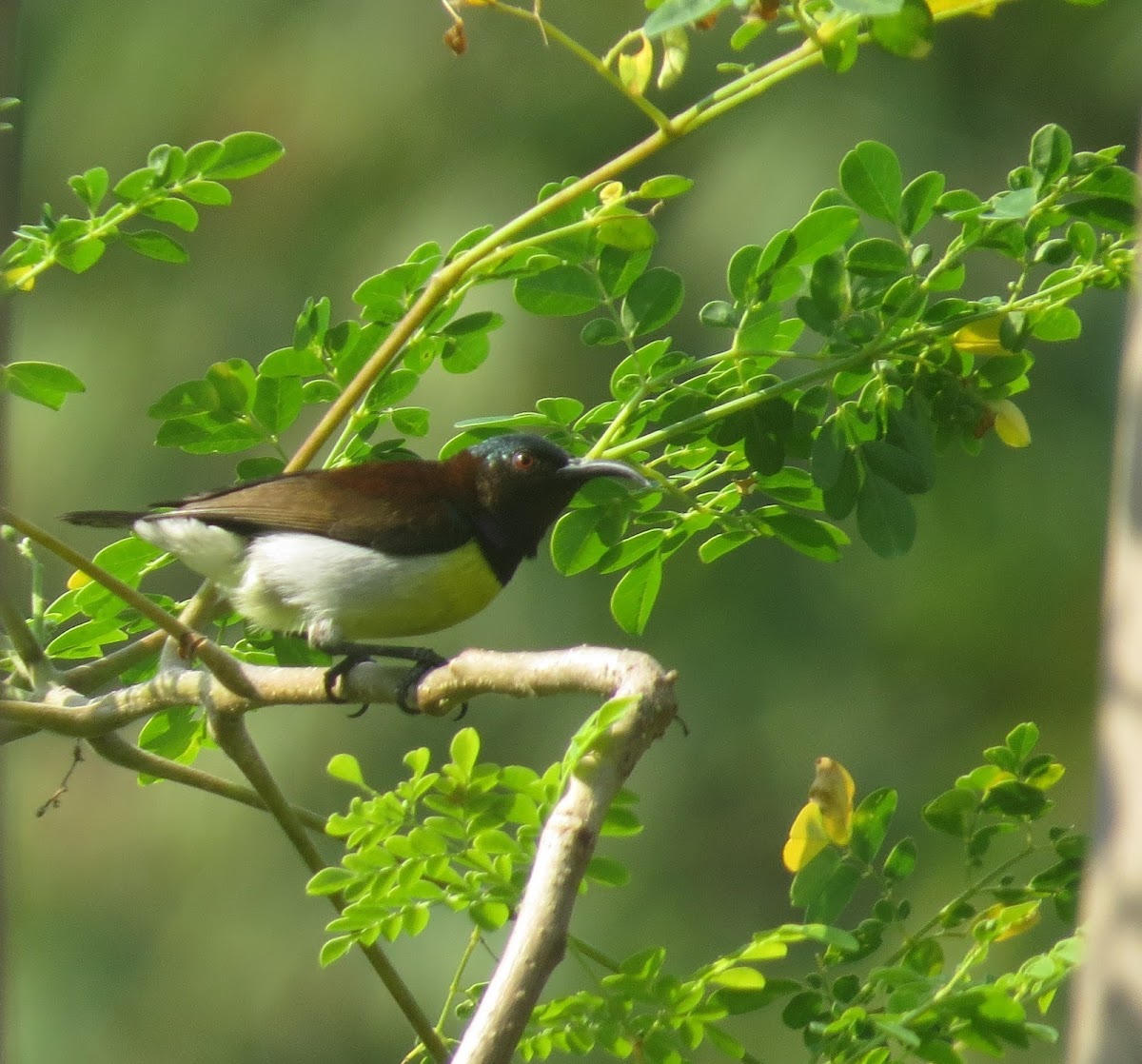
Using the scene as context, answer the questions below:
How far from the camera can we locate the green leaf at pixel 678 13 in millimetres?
1937

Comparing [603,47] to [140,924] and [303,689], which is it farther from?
[303,689]

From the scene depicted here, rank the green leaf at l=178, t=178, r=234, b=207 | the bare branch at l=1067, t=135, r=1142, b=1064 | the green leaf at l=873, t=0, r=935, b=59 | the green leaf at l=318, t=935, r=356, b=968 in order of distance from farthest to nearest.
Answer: the green leaf at l=178, t=178, r=234, b=207 → the green leaf at l=318, t=935, r=356, b=968 → the green leaf at l=873, t=0, r=935, b=59 → the bare branch at l=1067, t=135, r=1142, b=1064

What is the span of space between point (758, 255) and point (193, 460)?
934 cm

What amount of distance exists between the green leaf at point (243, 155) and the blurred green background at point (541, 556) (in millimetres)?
6332

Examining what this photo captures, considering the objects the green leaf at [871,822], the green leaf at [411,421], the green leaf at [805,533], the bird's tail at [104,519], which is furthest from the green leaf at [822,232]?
the bird's tail at [104,519]

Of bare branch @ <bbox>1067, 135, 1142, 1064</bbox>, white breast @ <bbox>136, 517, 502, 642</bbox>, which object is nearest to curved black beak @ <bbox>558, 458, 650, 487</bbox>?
white breast @ <bbox>136, 517, 502, 642</bbox>

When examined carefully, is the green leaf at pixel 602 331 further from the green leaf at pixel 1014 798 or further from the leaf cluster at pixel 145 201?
the green leaf at pixel 1014 798

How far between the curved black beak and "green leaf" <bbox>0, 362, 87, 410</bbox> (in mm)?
894

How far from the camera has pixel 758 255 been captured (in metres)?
2.63

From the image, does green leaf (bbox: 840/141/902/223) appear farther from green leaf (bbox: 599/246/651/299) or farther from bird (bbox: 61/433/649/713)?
bird (bbox: 61/433/649/713)

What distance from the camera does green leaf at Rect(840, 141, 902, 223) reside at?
2.52 m

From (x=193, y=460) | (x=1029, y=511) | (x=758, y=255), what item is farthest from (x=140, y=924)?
(x=758, y=255)

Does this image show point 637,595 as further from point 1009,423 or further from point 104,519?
point 104,519

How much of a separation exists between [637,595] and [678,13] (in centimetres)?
117
